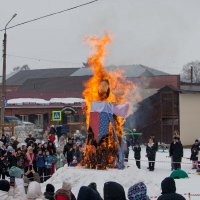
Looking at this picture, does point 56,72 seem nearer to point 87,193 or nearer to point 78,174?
point 78,174

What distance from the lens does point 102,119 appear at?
53.9 feet

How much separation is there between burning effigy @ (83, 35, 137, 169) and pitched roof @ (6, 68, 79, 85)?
207ft

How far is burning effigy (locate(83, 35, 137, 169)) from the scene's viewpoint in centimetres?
1644

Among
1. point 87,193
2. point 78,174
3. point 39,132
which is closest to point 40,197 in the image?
point 87,193

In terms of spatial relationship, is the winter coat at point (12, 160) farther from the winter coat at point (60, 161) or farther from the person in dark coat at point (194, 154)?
the person in dark coat at point (194, 154)

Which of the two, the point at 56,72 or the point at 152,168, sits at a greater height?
the point at 56,72

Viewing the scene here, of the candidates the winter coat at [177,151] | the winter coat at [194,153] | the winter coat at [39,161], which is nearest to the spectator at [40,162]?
the winter coat at [39,161]

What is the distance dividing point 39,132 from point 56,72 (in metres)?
47.1

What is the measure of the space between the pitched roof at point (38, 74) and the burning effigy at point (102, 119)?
207ft

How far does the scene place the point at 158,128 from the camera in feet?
132

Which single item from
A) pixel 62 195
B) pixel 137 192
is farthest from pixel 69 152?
Result: pixel 137 192

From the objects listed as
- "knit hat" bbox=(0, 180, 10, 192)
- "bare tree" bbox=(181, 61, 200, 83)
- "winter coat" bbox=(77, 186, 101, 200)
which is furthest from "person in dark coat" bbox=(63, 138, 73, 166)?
"bare tree" bbox=(181, 61, 200, 83)

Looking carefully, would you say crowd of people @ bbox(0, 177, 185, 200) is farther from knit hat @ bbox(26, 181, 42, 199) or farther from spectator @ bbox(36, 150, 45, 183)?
spectator @ bbox(36, 150, 45, 183)

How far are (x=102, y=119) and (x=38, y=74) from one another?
6679 cm
